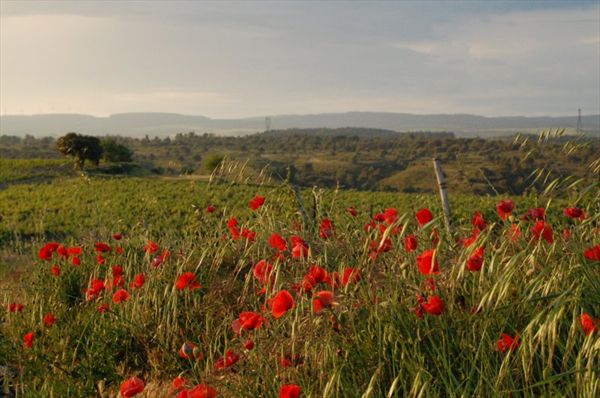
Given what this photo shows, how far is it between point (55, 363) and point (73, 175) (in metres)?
35.3

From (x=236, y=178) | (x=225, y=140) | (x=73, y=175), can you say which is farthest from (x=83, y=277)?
(x=225, y=140)

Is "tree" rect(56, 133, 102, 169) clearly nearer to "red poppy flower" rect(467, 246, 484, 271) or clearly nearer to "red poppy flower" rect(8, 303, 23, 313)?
"red poppy flower" rect(8, 303, 23, 313)

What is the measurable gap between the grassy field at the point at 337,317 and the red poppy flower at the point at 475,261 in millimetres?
19

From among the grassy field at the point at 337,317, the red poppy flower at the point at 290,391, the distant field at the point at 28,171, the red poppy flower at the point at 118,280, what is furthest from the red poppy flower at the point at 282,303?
the distant field at the point at 28,171

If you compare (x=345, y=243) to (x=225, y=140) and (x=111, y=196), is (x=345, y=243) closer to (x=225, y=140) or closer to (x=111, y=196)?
(x=111, y=196)

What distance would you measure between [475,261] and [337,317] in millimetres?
747

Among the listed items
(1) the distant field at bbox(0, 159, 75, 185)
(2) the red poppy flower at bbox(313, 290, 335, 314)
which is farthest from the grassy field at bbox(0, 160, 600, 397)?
(1) the distant field at bbox(0, 159, 75, 185)

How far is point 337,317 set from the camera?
9.70 ft

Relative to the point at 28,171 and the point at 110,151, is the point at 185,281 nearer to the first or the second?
the point at 28,171

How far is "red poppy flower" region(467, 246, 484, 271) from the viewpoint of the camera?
8.41 feet

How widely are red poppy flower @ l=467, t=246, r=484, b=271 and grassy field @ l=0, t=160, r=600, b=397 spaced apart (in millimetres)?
19

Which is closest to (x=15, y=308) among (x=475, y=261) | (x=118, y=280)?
(x=118, y=280)

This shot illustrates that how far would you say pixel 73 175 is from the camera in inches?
1449

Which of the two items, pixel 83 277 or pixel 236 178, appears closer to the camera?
pixel 236 178
